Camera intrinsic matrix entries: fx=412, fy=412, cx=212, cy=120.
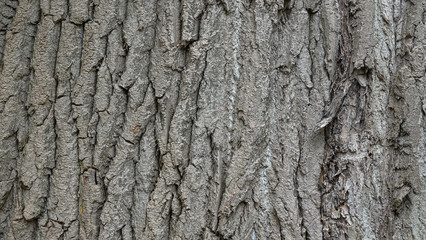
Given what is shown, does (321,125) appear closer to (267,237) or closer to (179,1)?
(267,237)

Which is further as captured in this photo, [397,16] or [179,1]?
[397,16]

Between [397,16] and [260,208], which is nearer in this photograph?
[260,208]

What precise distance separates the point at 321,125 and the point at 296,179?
0.68ft

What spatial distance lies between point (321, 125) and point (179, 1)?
0.65m

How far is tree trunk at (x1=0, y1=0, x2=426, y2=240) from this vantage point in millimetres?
1390

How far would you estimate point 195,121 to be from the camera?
1.39 metres

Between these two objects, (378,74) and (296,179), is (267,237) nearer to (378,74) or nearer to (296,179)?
(296,179)

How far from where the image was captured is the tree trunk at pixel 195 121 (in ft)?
4.56

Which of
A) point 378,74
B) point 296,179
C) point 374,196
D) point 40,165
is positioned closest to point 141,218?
point 40,165

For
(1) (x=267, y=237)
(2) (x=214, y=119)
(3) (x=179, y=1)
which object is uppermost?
(3) (x=179, y=1)

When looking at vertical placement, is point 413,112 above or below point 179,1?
below

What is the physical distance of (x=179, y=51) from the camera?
4.62ft

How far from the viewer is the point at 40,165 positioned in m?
1.42

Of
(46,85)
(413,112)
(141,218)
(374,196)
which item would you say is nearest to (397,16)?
(413,112)
